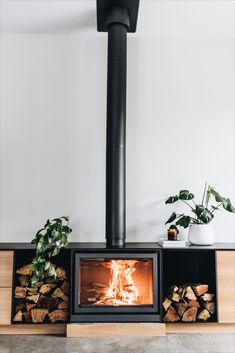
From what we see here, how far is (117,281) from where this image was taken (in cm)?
263

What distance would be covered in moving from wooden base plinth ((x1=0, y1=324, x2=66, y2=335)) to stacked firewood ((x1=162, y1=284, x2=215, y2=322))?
2.68 ft

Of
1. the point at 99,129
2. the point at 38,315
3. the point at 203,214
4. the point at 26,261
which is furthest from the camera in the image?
the point at 99,129

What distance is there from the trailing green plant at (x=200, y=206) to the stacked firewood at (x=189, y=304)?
0.51m

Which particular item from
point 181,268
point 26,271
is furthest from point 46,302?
point 181,268

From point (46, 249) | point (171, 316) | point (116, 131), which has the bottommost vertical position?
point (171, 316)

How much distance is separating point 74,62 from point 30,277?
2009mm

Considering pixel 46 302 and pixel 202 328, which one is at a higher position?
pixel 46 302

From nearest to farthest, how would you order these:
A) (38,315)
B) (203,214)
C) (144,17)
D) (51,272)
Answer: (51,272)
(38,315)
(203,214)
(144,17)

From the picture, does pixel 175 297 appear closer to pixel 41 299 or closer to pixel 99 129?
pixel 41 299

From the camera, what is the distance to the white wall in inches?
121

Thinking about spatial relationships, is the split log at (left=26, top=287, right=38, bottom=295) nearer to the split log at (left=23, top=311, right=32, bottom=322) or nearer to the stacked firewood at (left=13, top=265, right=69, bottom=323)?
the stacked firewood at (left=13, top=265, right=69, bottom=323)

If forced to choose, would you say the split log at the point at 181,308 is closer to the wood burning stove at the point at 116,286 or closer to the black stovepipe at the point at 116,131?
the wood burning stove at the point at 116,286

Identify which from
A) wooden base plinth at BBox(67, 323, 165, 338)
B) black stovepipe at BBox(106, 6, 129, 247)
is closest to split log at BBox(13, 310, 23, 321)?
wooden base plinth at BBox(67, 323, 165, 338)

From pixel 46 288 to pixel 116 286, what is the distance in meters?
0.55
